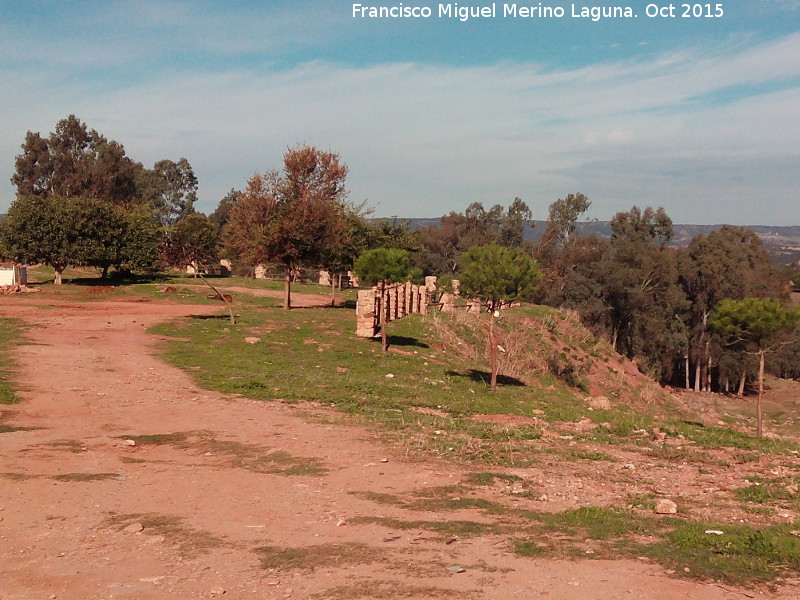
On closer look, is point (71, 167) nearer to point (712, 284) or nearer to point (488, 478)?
point (712, 284)

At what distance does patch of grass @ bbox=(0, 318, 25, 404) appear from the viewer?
1513 centimetres

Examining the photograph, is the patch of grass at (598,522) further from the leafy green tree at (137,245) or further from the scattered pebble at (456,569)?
the leafy green tree at (137,245)

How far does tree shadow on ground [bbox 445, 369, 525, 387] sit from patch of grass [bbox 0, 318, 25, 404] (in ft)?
38.4

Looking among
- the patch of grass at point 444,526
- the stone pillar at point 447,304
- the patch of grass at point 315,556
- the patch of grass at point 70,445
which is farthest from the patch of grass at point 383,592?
the stone pillar at point 447,304

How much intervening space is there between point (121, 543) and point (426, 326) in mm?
22736

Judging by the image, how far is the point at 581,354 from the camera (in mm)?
33250

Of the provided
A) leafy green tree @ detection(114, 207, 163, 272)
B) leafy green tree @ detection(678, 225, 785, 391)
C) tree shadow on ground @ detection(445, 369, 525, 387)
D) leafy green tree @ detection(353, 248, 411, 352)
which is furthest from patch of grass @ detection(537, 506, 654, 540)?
leafy green tree @ detection(678, 225, 785, 391)

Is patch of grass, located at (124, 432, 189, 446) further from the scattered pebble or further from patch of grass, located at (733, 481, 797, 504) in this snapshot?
patch of grass, located at (733, 481, 797, 504)

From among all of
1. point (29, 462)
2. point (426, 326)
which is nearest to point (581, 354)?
point (426, 326)

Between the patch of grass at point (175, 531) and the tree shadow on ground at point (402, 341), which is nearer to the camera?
the patch of grass at point (175, 531)

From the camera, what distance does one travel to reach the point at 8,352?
20.4m

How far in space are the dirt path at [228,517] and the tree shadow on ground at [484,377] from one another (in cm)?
799

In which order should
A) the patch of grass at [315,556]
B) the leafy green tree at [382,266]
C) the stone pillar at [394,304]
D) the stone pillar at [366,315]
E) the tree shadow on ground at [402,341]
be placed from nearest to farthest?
the patch of grass at [315,556] → the stone pillar at [366,315] → the tree shadow on ground at [402,341] → the leafy green tree at [382,266] → the stone pillar at [394,304]

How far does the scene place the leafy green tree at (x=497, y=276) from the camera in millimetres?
19422
